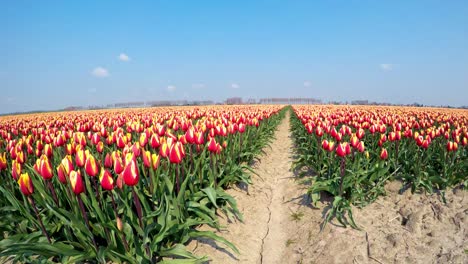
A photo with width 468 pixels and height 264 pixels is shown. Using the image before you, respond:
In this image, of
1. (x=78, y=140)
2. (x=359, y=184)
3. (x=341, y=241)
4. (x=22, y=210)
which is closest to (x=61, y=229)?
(x=22, y=210)

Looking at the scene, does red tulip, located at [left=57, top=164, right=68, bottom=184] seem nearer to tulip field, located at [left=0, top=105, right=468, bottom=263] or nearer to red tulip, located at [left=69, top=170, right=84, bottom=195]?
tulip field, located at [left=0, top=105, right=468, bottom=263]

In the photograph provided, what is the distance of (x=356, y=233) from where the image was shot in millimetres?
4395

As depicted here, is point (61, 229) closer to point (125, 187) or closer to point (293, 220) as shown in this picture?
point (125, 187)

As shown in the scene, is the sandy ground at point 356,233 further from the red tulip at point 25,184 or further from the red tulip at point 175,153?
the red tulip at point 25,184

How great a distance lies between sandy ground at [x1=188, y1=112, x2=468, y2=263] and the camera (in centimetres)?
384

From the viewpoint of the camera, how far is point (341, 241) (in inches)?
166

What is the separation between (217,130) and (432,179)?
190 inches

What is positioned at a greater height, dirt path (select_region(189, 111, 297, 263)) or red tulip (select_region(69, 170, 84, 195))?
red tulip (select_region(69, 170, 84, 195))

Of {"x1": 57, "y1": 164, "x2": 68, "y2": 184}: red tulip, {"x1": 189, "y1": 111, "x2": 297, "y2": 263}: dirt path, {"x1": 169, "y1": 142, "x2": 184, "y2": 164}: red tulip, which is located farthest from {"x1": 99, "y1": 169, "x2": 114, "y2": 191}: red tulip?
{"x1": 189, "y1": 111, "x2": 297, "y2": 263}: dirt path

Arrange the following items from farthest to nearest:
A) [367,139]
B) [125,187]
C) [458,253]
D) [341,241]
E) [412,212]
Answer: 1. [367,139]
2. [412,212]
3. [341,241]
4. [125,187]
5. [458,253]

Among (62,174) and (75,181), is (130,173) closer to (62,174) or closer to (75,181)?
(75,181)

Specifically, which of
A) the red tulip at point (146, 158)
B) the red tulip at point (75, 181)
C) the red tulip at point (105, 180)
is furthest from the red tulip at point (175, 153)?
the red tulip at point (75, 181)

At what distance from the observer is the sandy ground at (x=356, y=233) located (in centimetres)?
384

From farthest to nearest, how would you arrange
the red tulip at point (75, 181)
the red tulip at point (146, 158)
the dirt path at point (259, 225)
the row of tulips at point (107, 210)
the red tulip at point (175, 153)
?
the dirt path at point (259, 225), the red tulip at point (175, 153), the red tulip at point (146, 158), the row of tulips at point (107, 210), the red tulip at point (75, 181)
